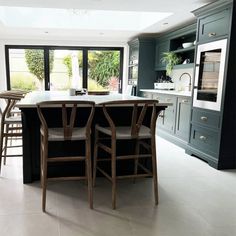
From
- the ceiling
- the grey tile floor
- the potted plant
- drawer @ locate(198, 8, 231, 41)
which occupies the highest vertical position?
the ceiling

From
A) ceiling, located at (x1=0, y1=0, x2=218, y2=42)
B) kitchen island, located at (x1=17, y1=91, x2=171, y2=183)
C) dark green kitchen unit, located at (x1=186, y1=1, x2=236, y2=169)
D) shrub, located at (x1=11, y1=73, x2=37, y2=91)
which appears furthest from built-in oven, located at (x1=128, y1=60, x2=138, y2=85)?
kitchen island, located at (x1=17, y1=91, x2=171, y2=183)

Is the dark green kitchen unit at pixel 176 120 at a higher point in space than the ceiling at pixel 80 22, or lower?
lower

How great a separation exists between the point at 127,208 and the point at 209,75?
2.34 m

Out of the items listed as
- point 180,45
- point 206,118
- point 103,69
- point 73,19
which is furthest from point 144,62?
point 206,118

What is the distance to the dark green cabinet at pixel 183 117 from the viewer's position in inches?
170

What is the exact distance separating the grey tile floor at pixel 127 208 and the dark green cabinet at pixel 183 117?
1272 millimetres

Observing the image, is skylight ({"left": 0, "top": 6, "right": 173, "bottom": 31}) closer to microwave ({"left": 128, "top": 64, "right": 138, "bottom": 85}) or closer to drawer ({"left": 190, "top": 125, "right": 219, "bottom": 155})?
microwave ({"left": 128, "top": 64, "right": 138, "bottom": 85})

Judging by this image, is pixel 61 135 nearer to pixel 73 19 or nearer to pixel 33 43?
pixel 73 19

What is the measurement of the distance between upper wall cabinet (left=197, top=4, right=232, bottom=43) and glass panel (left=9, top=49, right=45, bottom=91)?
15.6 ft

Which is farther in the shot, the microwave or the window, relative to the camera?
the window

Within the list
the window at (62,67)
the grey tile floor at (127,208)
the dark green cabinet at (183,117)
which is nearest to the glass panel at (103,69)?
the window at (62,67)

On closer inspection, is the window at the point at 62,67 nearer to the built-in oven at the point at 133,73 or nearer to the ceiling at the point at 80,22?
the built-in oven at the point at 133,73

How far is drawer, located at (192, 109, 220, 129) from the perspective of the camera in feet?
11.4

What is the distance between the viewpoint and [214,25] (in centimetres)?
351
